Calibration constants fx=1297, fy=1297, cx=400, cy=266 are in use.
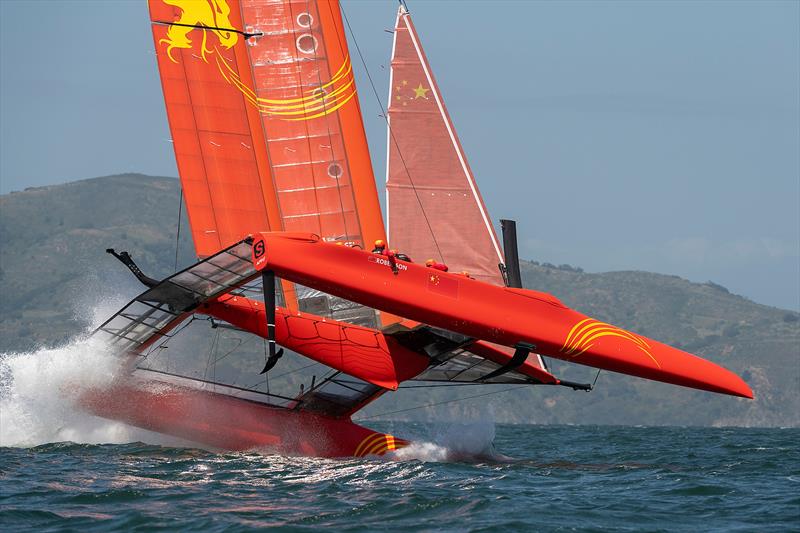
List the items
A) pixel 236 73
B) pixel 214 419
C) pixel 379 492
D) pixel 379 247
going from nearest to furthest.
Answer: pixel 379 492
pixel 379 247
pixel 214 419
pixel 236 73

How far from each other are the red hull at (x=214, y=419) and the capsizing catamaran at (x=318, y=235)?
2cm

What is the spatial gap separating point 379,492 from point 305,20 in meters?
10.2

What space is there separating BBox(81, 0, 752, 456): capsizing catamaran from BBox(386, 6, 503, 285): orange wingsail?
26 millimetres

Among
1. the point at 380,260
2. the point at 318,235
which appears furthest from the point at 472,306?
the point at 318,235

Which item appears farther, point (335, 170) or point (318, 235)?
point (335, 170)

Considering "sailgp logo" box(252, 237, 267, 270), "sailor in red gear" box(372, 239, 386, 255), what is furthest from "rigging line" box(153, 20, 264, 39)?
"sailgp logo" box(252, 237, 267, 270)

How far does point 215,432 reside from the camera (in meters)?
21.9

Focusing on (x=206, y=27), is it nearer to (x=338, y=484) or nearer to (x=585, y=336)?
(x=585, y=336)

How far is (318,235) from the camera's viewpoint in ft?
72.3

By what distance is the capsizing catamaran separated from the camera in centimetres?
2123

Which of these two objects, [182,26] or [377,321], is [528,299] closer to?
[377,321]

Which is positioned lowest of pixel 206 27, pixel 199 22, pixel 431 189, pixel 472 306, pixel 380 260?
pixel 472 306

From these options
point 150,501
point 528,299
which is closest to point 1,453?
point 150,501

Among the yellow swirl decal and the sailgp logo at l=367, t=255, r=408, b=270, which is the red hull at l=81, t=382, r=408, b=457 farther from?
the sailgp logo at l=367, t=255, r=408, b=270
